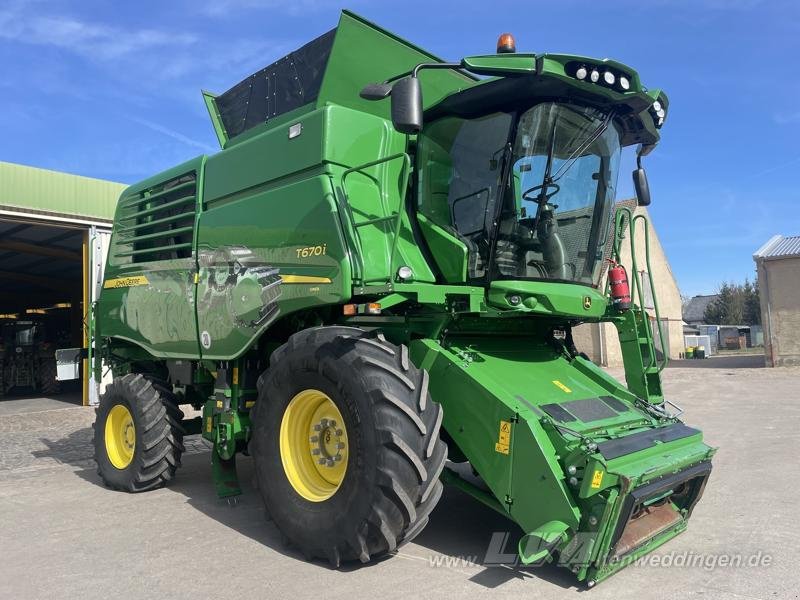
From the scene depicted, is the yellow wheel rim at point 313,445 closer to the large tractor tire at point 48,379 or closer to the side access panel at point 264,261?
the side access panel at point 264,261

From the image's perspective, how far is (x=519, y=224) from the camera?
4379mm

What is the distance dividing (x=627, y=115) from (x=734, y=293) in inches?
2239

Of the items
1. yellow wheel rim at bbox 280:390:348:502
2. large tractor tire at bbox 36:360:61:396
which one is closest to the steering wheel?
yellow wheel rim at bbox 280:390:348:502

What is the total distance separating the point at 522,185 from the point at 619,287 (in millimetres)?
1430

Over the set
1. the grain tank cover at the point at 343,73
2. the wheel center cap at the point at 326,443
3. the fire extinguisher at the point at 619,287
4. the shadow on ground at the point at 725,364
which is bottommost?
the shadow on ground at the point at 725,364

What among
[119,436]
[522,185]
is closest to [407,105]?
[522,185]

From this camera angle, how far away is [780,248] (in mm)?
20625

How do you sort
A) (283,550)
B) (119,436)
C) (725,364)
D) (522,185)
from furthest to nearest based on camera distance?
(725,364)
(119,436)
(522,185)
(283,550)

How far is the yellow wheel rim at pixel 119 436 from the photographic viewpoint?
6324 mm

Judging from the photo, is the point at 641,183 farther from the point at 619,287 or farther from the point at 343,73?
the point at 343,73

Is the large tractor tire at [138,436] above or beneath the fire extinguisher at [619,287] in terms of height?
beneath

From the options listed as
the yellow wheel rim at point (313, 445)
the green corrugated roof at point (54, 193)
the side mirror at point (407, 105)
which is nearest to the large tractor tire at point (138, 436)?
the yellow wheel rim at point (313, 445)

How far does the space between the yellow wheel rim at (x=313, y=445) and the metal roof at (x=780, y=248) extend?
1965 centimetres

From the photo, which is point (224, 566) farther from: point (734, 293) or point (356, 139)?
point (734, 293)
